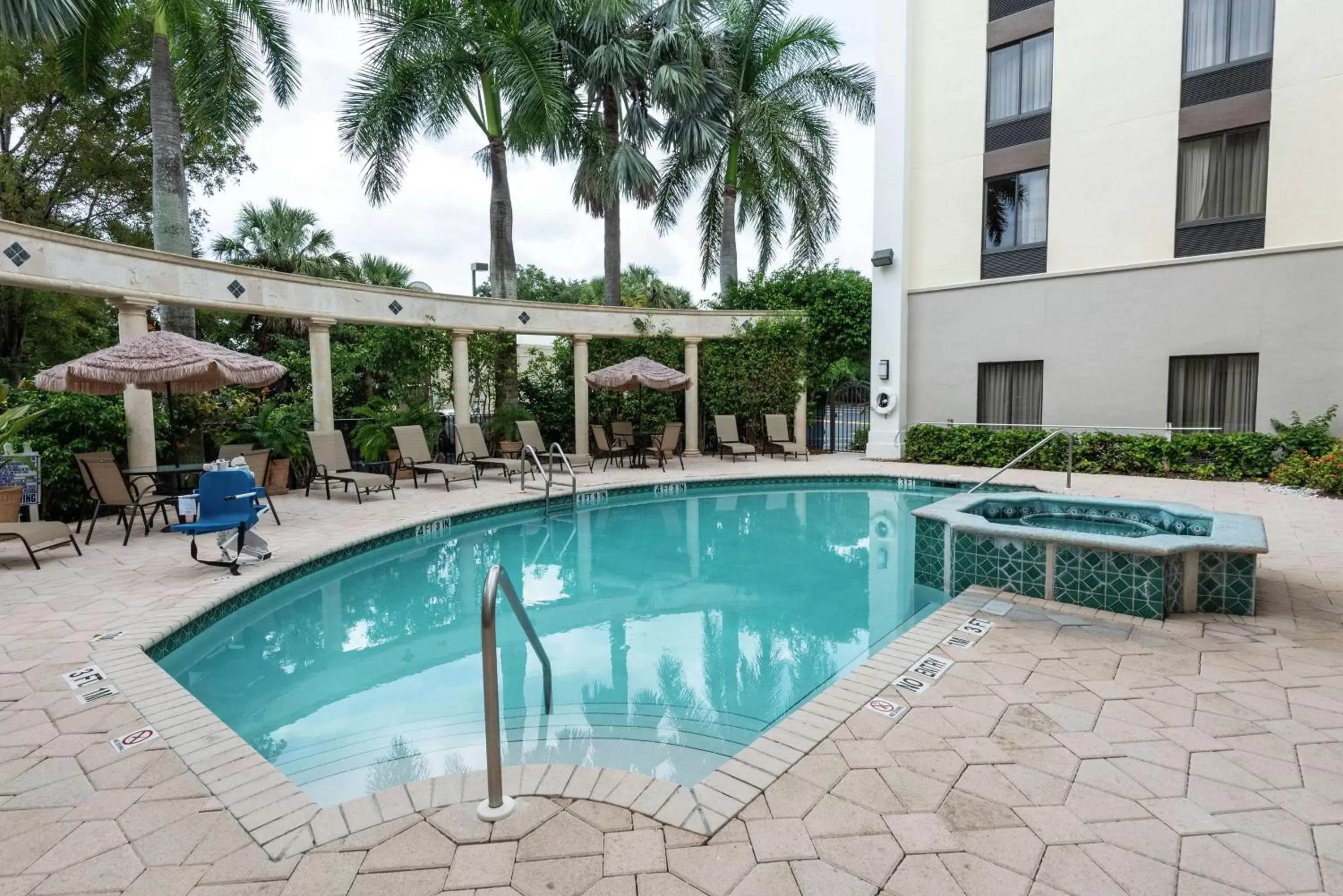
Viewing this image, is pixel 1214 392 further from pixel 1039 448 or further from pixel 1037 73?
pixel 1037 73

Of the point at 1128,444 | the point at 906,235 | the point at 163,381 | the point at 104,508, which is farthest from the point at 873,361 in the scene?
the point at 104,508

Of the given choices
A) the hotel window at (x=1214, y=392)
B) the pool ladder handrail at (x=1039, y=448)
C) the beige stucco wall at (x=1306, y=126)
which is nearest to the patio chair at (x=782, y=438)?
the pool ladder handrail at (x=1039, y=448)

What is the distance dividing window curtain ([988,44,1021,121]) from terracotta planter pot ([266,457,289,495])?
1475cm

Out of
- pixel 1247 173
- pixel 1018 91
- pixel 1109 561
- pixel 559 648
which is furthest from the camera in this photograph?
pixel 1018 91

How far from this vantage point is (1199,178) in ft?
39.2

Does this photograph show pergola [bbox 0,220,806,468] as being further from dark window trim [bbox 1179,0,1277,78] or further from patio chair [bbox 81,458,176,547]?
dark window trim [bbox 1179,0,1277,78]

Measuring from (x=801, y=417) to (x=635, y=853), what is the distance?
15005 millimetres

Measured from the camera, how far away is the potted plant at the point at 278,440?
420 inches

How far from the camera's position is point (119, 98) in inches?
656

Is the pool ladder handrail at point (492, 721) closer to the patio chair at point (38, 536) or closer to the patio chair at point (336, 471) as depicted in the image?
the patio chair at point (38, 536)

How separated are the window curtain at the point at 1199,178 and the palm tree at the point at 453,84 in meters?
11.3

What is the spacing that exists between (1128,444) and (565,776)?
12828mm

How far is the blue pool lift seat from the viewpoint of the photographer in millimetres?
6035

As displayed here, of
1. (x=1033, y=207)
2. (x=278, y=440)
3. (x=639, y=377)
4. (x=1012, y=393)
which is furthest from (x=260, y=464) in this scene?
(x=1033, y=207)
